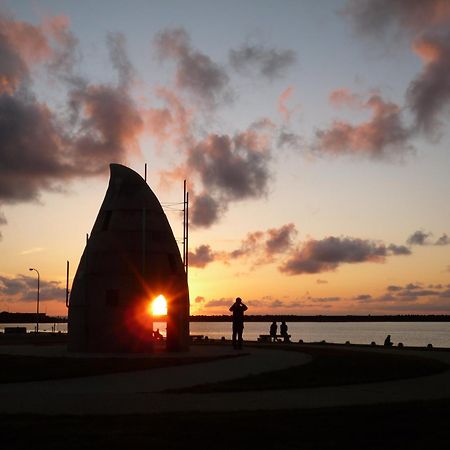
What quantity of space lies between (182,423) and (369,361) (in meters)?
14.4

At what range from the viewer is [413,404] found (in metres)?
13.1

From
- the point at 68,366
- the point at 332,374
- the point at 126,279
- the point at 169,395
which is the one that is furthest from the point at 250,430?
the point at 126,279

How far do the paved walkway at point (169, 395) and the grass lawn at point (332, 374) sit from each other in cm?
65

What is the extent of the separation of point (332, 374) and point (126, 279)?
1395cm

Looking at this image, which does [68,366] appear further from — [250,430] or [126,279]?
[250,430]

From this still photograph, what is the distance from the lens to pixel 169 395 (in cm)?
1459

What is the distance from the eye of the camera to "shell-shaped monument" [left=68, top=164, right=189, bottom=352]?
1217 inches

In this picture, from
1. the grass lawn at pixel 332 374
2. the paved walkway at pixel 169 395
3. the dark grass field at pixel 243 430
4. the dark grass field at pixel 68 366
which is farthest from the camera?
the dark grass field at pixel 68 366

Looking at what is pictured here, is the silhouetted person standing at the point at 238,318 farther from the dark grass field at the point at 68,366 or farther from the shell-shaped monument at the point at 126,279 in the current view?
the dark grass field at the point at 68,366

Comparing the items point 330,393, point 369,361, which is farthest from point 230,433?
point 369,361

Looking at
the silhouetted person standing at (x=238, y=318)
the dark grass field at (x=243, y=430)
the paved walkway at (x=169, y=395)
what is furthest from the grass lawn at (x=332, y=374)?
the silhouetted person standing at (x=238, y=318)

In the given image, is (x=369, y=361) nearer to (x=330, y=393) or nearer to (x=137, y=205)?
(x=330, y=393)

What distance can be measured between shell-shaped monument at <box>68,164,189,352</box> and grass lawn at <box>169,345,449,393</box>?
8891 mm

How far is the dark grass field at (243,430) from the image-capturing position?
9398 mm
